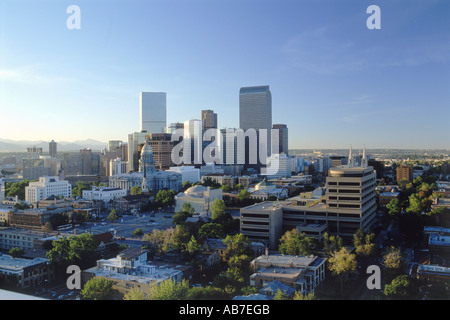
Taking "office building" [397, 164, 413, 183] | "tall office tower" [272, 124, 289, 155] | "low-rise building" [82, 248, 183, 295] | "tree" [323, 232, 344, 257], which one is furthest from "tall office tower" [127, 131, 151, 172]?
"low-rise building" [82, 248, 183, 295]

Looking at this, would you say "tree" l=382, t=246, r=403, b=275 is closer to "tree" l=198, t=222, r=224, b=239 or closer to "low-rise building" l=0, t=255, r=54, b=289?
"tree" l=198, t=222, r=224, b=239

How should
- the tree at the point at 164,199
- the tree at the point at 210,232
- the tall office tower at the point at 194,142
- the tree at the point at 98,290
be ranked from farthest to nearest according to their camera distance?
the tall office tower at the point at 194,142
the tree at the point at 164,199
the tree at the point at 210,232
the tree at the point at 98,290

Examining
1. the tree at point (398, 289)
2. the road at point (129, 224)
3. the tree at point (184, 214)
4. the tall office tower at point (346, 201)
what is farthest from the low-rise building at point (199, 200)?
the tree at point (398, 289)

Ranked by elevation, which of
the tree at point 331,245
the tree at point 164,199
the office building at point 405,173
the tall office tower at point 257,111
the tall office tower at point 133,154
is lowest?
the tree at point 164,199

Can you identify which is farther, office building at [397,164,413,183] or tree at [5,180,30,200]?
office building at [397,164,413,183]

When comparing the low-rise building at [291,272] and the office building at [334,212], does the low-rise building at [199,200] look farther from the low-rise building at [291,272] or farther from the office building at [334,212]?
the low-rise building at [291,272]

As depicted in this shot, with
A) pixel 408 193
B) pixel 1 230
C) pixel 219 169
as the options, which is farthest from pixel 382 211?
pixel 219 169
